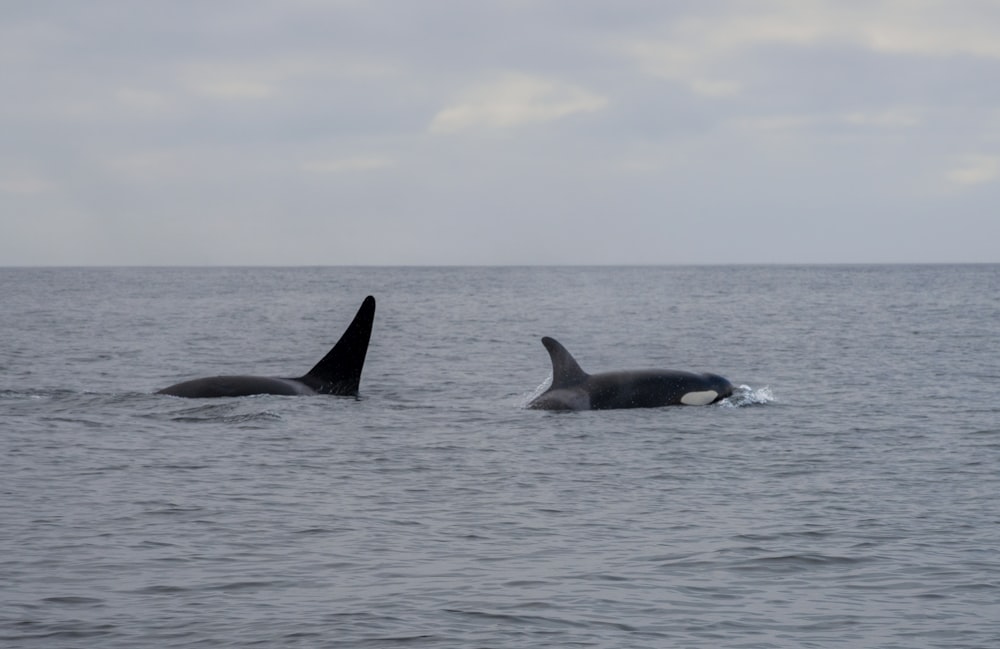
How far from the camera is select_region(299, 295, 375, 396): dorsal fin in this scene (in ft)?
70.9

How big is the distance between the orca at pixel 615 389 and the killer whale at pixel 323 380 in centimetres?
290

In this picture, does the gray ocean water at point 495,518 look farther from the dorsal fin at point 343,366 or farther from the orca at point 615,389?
the orca at point 615,389

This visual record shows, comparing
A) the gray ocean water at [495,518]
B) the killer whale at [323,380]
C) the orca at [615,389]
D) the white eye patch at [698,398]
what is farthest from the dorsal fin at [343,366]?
the white eye patch at [698,398]

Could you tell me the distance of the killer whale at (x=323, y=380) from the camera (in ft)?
70.3

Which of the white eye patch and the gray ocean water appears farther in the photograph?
the white eye patch

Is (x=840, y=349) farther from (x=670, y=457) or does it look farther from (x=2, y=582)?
(x=2, y=582)

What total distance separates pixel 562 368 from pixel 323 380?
3988 mm

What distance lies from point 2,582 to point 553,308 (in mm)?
78352

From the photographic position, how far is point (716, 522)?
12.6 meters

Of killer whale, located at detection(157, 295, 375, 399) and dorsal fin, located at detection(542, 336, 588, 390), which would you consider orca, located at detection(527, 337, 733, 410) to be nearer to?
dorsal fin, located at detection(542, 336, 588, 390)

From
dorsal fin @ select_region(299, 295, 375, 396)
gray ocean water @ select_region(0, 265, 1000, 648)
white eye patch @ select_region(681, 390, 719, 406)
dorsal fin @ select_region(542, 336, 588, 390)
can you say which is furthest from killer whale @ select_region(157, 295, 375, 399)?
white eye patch @ select_region(681, 390, 719, 406)

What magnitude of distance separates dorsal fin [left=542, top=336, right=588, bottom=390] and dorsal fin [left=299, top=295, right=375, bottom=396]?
2.95 m

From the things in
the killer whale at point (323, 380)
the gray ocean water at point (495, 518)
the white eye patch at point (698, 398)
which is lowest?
the gray ocean water at point (495, 518)

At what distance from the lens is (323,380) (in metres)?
22.2
